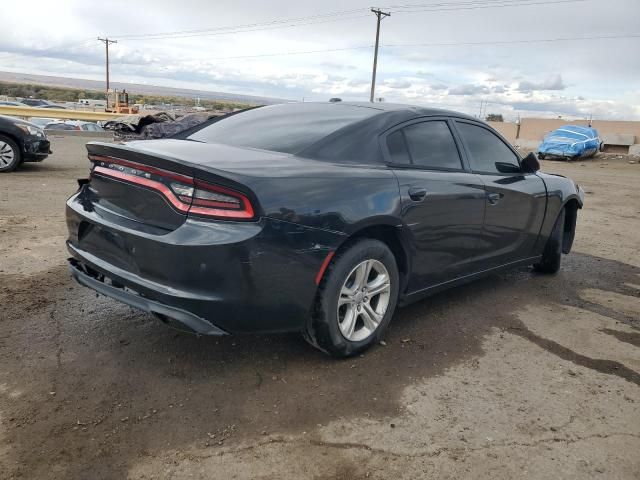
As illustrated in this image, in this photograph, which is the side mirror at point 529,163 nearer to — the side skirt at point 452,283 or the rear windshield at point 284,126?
the side skirt at point 452,283

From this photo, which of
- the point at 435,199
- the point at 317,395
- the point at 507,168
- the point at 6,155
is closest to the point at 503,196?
the point at 507,168

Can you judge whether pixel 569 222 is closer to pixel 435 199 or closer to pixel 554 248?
pixel 554 248

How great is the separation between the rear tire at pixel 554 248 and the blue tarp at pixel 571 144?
887 inches

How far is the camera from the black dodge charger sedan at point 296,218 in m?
2.73

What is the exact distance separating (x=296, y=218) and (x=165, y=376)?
114 cm

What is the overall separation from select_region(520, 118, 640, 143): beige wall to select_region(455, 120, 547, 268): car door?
31.5m

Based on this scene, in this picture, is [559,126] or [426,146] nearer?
[426,146]

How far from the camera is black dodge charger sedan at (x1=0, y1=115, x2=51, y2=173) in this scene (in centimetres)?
989

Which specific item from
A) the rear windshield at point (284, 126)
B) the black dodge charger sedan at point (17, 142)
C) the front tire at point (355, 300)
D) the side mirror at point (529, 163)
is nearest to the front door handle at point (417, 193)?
the front tire at point (355, 300)

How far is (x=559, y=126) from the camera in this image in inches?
1499

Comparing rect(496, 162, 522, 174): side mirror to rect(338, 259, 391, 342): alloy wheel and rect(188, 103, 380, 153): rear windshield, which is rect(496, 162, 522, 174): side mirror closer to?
rect(188, 103, 380, 153): rear windshield

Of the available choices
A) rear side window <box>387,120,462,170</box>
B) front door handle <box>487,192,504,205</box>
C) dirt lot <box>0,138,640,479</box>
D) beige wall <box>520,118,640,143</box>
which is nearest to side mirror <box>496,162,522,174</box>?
front door handle <box>487,192,504,205</box>

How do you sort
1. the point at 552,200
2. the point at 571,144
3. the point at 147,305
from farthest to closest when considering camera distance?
the point at 571,144 < the point at 552,200 < the point at 147,305

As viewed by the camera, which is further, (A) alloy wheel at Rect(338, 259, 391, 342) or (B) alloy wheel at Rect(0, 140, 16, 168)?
(B) alloy wheel at Rect(0, 140, 16, 168)
